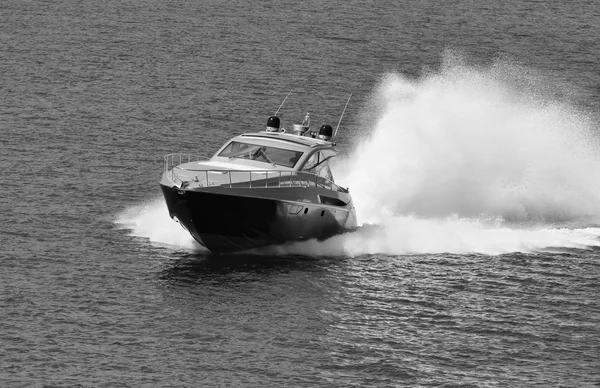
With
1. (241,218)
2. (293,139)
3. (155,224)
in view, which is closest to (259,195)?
(241,218)

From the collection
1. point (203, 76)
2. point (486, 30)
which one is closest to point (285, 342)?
point (203, 76)

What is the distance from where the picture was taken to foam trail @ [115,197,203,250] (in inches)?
2029

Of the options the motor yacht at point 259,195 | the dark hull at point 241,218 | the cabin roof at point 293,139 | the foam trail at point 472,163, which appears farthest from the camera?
the foam trail at point 472,163

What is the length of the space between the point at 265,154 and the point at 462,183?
13639mm

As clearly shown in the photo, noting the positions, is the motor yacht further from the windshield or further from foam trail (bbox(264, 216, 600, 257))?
foam trail (bbox(264, 216, 600, 257))

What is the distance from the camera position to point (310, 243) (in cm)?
5075

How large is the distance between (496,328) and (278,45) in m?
65.5

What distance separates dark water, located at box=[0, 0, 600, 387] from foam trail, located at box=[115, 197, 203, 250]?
161mm

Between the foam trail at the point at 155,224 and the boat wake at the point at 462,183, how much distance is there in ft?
0.19

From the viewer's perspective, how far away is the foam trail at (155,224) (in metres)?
51.5

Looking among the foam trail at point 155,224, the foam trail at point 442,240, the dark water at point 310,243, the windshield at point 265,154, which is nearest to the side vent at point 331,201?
the foam trail at point 442,240

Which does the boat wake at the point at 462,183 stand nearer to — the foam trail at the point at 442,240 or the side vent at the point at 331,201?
the foam trail at the point at 442,240

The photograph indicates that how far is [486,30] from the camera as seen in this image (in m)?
121

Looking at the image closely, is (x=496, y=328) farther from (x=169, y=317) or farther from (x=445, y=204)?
(x=445, y=204)
